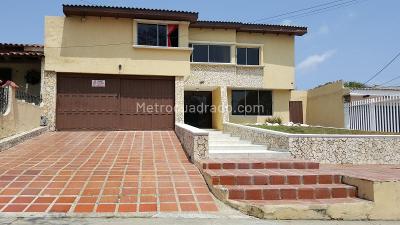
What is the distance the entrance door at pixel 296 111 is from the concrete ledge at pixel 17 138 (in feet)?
53.4

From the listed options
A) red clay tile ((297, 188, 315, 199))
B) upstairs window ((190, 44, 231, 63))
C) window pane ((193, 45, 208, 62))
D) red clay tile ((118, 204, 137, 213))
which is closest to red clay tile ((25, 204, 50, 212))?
red clay tile ((118, 204, 137, 213))

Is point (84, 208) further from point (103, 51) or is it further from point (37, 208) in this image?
point (103, 51)

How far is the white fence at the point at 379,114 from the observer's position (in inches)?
554

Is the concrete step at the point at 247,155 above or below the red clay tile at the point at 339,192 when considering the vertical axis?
above

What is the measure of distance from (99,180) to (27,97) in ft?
28.1

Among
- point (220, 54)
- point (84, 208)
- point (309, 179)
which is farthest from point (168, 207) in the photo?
point (220, 54)

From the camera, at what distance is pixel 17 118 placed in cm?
1223

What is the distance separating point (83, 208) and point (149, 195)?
3.97 feet

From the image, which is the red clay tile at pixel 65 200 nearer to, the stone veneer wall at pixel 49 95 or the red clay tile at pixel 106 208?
the red clay tile at pixel 106 208

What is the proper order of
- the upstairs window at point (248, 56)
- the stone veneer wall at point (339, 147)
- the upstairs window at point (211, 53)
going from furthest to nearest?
the upstairs window at point (248, 56)
the upstairs window at point (211, 53)
the stone veneer wall at point (339, 147)

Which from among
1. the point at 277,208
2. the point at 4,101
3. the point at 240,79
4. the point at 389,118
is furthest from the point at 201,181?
the point at 240,79

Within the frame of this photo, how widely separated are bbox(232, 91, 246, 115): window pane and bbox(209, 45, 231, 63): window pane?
→ 211cm

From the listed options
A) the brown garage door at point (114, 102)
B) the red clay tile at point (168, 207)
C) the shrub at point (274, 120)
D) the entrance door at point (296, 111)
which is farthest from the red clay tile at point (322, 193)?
the entrance door at point (296, 111)

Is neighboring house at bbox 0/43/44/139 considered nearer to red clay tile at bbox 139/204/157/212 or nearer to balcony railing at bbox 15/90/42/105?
balcony railing at bbox 15/90/42/105
